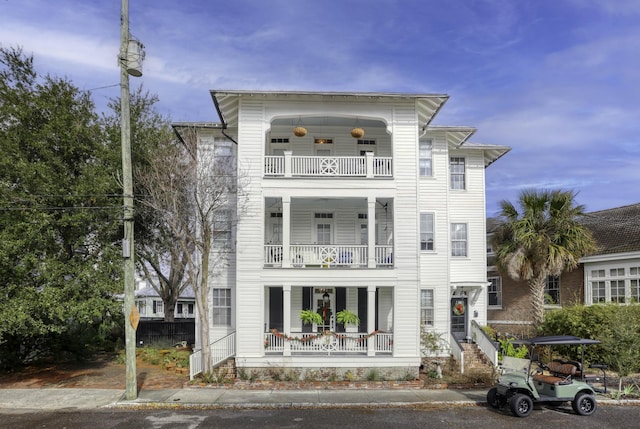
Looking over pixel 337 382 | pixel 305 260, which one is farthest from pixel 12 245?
pixel 337 382

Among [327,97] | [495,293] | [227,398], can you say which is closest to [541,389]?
[227,398]

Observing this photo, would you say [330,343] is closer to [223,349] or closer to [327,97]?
[223,349]

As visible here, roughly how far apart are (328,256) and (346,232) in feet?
8.25

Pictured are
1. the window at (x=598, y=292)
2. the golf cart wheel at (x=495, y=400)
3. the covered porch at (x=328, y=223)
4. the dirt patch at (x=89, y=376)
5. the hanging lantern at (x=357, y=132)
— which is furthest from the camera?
the window at (x=598, y=292)

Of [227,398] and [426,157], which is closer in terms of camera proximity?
[227,398]

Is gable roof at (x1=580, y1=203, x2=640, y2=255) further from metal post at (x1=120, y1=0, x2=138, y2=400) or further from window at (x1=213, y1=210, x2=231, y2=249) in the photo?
metal post at (x1=120, y1=0, x2=138, y2=400)

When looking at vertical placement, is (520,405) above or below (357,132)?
below

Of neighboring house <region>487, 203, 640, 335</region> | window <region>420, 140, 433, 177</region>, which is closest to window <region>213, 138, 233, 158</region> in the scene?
window <region>420, 140, 433, 177</region>

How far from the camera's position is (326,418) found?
38.2 feet

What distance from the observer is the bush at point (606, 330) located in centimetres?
1409

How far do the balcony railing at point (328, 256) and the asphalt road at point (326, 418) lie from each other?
5.65m

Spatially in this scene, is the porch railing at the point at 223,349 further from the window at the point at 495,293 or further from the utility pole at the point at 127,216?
the window at the point at 495,293

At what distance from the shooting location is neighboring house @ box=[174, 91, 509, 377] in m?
16.5

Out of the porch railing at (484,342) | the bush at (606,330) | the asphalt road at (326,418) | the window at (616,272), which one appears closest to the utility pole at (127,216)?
the asphalt road at (326,418)
